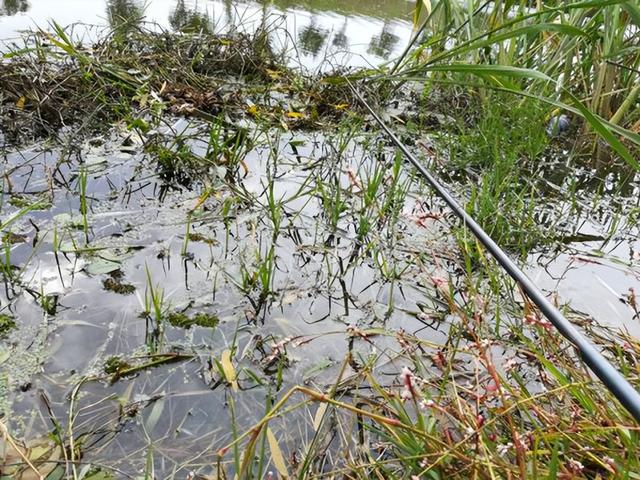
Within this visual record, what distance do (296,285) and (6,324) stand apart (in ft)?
2.16

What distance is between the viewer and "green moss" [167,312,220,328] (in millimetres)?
1083

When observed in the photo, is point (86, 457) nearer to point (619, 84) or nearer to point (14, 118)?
point (14, 118)

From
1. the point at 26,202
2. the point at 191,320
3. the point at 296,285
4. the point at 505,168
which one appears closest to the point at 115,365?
the point at 191,320

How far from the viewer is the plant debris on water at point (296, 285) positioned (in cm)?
79

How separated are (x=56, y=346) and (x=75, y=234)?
1.43ft

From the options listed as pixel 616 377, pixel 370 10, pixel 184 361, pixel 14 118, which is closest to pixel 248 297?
pixel 184 361

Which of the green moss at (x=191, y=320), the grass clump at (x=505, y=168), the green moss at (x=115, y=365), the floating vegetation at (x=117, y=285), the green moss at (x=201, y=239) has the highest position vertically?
the grass clump at (x=505, y=168)

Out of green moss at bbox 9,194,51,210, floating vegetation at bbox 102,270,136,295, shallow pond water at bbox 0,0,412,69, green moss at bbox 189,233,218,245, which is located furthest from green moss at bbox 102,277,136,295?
shallow pond water at bbox 0,0,412,69

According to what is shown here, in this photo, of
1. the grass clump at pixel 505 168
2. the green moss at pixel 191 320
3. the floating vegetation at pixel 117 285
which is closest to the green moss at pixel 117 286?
the floating vegetation at pixel 117 285

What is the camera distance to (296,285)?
49.6 inches

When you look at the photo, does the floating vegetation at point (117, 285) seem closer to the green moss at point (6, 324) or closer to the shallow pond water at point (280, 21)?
the green moss at point (6, 324)

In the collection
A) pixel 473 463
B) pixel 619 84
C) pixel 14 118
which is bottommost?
pixel 14 118

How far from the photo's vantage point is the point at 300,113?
238 centimetres

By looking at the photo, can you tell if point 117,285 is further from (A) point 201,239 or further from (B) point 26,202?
(B) point 26,202
